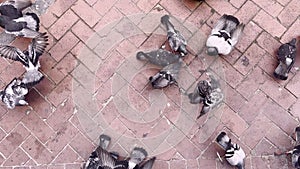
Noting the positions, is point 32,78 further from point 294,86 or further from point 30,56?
point 294,86

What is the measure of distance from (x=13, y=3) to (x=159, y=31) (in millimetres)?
1770

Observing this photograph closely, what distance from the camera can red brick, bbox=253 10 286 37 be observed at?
6160mm

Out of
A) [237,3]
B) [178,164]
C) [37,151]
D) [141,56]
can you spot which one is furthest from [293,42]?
[37,151]

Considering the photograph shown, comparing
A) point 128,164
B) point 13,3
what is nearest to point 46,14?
point 13,3

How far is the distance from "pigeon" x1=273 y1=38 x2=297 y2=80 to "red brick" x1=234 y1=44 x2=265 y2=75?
243 mm

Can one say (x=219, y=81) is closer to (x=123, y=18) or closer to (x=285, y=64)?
(x=285, y=64)

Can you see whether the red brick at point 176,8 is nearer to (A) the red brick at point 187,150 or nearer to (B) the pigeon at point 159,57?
(B) the pigeon at point 159,57

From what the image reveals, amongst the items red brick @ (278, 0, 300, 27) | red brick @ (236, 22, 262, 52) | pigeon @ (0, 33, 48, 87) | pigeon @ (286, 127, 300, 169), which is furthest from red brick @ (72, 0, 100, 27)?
pigeon @ (286, 127, 300, 169)

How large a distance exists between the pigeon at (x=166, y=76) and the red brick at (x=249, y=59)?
731 millimetres

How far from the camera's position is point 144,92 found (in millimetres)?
5840

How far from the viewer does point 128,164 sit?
212 inches

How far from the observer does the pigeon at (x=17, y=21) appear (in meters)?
5.73

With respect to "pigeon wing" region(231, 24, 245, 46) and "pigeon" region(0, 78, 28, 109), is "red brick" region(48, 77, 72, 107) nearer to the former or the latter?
"pigeon" region(0, 78, 28, 109)

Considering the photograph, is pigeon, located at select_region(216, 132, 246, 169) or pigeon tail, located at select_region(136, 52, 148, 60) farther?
pigeon tail, located at select_region(136, 52, 148, 60)
